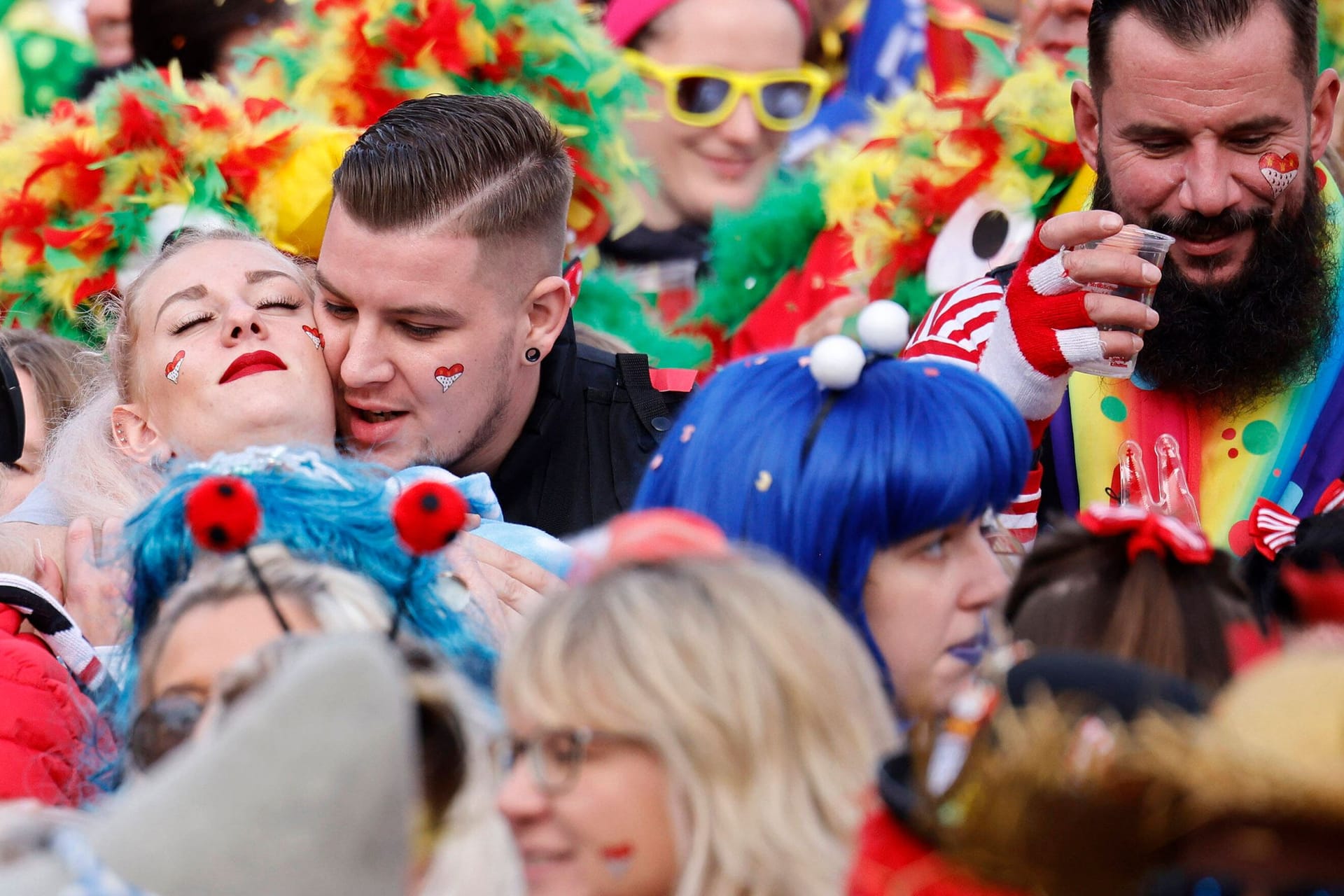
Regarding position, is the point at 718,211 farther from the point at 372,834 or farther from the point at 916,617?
the point at 372,834

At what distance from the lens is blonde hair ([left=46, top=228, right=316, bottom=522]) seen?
2.73 meters

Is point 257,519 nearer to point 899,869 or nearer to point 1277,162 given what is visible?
point 899,869

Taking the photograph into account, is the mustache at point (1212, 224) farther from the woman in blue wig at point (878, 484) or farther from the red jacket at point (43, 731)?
the red jacket at point (43, 731)

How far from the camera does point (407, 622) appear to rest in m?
1.97

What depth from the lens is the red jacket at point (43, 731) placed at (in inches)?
81.0

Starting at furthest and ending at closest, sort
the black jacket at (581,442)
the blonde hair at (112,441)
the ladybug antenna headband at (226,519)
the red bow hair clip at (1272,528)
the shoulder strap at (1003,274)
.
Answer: the black jacket at (581,442) < the shoulder strap at (1003,274) < the blonde hair at (112,441) < the red bow hair clip at (1272,528) < the ladybug antenna headband at (226,519)

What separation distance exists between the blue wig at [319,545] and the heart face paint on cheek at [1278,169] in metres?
1.66

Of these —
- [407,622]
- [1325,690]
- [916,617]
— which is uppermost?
[1325,690]

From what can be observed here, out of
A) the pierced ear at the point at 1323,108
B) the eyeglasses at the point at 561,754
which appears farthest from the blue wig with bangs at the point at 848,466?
the pierced ear at the point at 1323,108

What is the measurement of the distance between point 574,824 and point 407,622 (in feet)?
1.94

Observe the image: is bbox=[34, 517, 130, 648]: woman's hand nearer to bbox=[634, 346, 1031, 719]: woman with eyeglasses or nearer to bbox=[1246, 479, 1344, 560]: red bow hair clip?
bbox=[634, 346, 1031, 719]: woman with eyeglasses

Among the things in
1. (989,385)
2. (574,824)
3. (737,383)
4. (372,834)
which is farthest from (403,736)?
(989,385)

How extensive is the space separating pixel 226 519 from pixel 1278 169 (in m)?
1.96

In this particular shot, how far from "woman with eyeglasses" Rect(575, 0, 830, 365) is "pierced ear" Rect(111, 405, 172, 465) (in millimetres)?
2246
